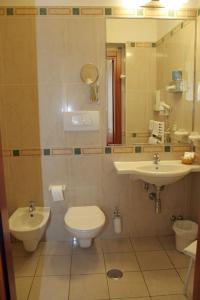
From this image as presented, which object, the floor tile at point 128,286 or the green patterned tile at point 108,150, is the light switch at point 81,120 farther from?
the floor tile at point 128,286

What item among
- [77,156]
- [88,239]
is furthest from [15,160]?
[88,239]

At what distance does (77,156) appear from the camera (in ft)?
8.04

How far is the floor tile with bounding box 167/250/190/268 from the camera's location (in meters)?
2.19

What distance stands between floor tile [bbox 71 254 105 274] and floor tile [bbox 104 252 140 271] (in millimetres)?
60

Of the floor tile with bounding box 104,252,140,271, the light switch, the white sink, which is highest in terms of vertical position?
the light switch

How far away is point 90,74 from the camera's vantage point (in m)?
2.31

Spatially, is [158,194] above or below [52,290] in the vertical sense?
above

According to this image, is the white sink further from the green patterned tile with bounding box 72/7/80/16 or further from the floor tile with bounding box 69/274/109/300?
the green patterned tile with bounding box 72/7/80/16

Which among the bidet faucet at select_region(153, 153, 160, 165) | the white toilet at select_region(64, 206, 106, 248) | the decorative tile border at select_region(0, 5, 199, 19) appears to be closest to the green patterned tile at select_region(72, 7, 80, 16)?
the decorative tile border at select_region(0, 5, 199, 19)

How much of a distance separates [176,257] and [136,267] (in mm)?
408

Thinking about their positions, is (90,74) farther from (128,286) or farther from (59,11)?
(128,286)

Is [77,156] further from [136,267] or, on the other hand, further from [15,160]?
[136,267]

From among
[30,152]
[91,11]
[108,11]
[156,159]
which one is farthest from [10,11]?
[156,159]

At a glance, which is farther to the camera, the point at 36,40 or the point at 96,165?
the point at 96,165
